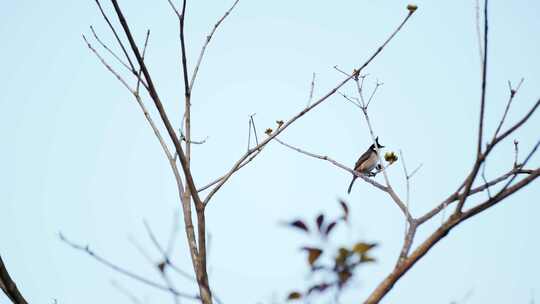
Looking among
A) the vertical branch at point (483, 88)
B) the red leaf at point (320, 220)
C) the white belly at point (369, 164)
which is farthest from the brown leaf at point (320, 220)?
the white belly at point (369, 164)

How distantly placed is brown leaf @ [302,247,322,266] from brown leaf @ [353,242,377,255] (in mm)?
127

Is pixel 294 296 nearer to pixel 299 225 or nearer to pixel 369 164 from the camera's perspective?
pixel 299 225

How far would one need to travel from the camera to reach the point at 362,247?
Answer: 2057 millimetres

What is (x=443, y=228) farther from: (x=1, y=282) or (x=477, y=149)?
(x=1, y=282)

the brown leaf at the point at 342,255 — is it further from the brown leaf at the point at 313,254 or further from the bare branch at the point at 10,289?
the bare branch at the point at 10,289

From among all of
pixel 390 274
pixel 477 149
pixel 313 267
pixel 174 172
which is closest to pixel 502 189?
pixel 477 149

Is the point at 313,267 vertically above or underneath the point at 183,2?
underneath

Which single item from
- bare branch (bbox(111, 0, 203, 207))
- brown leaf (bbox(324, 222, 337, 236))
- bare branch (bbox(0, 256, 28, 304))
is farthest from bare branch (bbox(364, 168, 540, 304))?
bare branch (bbox(0, 256, 28, 304))

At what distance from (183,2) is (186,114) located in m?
0.57

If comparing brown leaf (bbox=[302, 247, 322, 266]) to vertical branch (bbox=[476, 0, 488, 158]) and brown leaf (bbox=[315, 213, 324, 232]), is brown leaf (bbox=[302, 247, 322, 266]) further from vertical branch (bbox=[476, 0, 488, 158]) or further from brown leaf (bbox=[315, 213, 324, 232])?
vertical branch (bbox=[476, 0, 488, 158])

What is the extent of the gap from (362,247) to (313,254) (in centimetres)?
18

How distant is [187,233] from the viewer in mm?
2609

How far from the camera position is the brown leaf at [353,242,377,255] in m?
2.04

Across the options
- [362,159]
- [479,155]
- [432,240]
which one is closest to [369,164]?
[362,159]
